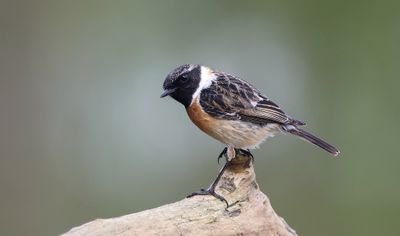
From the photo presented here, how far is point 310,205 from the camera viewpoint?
406 inches

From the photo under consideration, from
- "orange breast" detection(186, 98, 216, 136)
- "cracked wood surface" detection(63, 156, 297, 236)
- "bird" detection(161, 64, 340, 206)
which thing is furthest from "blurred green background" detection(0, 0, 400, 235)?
"cracked wood surface" detection(63, 156, 297, 236)

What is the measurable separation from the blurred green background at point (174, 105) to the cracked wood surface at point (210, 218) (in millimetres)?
4507

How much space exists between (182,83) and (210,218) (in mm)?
1467

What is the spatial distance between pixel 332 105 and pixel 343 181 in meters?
1.47

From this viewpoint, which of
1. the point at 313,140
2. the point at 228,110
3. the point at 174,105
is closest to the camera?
the point at 228,110

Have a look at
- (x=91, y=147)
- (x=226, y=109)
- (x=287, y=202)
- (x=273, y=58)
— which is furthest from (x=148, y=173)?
(x=226, y=109)

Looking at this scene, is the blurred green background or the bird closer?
the bird

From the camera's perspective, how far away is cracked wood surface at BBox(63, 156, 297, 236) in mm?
4922

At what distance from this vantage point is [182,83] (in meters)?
6.21

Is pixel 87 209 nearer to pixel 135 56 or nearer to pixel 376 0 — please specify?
pixel 135 56

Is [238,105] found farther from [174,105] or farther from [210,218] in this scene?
[174,105]

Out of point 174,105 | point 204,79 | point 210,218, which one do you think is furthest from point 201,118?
point 174,105

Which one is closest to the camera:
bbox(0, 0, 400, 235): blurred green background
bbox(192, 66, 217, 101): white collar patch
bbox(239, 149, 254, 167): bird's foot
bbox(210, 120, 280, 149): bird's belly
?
bbox(239, 149, 254, 167): bird's foot

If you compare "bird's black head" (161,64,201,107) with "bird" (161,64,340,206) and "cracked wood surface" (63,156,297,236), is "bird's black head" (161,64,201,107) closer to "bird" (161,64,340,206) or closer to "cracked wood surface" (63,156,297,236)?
"bird" (161,64,340,206)
